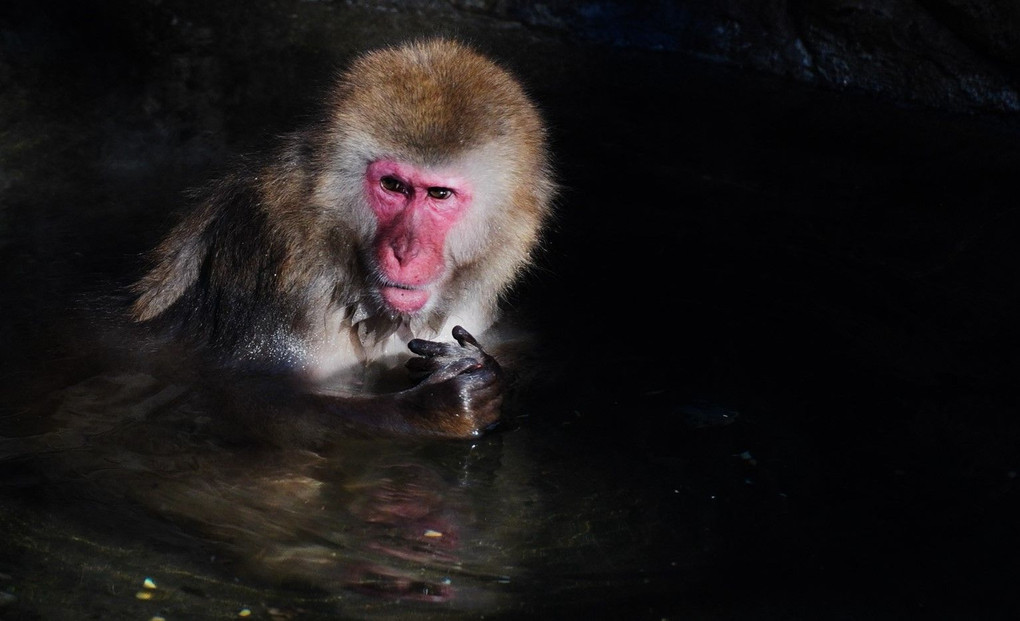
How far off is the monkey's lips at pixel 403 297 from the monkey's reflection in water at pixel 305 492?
48 centimetres

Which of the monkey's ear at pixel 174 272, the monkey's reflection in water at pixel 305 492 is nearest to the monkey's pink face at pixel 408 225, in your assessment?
the monkey's reflection in water at pixel 305 492

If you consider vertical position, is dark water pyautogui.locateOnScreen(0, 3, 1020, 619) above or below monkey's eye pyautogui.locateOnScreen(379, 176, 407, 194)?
below

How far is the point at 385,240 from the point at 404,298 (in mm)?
208

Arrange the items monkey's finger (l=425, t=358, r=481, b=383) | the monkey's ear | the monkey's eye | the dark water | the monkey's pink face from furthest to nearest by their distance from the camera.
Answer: the monkey's ear → monkey's finger (l=425, t=358, r=481, b=383) → the monkey's eye → the monkey's pink face → the dark water

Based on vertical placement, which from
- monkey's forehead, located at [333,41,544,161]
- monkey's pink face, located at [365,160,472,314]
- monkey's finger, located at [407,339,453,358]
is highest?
monkey's forehead, located at [333,41,544,161]

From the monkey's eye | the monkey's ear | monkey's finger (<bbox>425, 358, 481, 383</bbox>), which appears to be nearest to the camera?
the monkey's eye

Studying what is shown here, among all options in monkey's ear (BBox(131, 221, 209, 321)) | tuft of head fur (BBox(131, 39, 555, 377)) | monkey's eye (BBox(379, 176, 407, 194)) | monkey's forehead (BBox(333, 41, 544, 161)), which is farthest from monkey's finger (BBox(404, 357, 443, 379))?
monkey's ear (BBox(131, 221, 209, 321))

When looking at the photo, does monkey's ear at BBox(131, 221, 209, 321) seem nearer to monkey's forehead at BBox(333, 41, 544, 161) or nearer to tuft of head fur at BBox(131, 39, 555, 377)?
tuft of head fur at BBox(131, 39, 555, 377)

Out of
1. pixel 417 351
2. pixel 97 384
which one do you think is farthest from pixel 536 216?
pixel 97 384

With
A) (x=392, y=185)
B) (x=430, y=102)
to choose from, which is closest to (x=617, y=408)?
(x=392, y=185)

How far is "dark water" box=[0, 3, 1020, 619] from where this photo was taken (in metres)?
3.38

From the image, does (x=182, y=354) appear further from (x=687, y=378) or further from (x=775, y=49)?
(x=775, y=49)

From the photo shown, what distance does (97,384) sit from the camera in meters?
4.44

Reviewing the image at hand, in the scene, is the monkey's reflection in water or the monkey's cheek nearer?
the monkey's reflection in water
